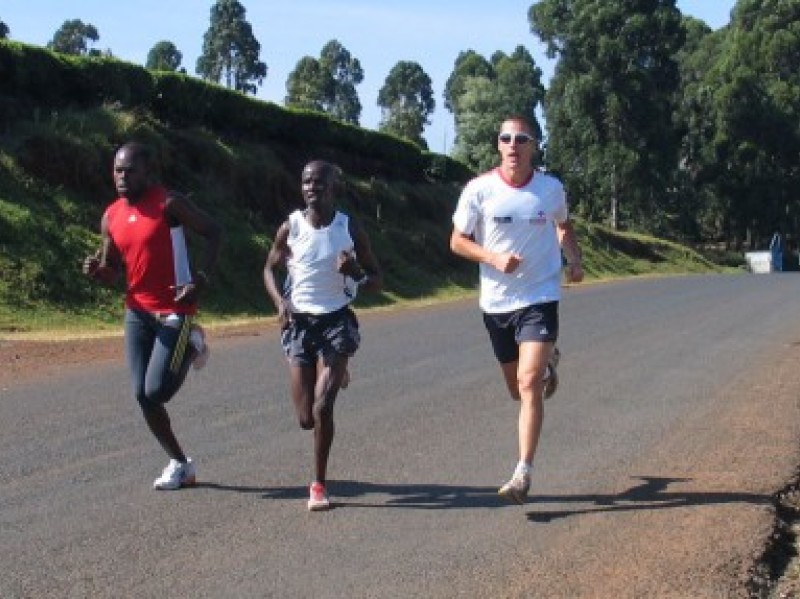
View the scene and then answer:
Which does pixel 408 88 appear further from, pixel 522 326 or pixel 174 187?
pixel 522 326

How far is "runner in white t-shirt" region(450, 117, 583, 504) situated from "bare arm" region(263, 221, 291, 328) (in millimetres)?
925

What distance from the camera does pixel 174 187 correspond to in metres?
29.4

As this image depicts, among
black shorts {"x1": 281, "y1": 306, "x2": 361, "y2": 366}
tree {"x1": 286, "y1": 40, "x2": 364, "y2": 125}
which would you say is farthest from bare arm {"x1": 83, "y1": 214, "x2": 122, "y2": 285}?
tree {"x1": 286, "y1": 40, "x2": 364, "y2": 125}

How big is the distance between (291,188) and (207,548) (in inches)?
1126

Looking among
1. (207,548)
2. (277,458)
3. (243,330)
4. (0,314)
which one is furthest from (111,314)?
(207,548)

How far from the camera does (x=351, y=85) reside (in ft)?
360

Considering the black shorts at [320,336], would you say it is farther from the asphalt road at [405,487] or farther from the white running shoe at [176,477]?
the white running shoe at [176,477]

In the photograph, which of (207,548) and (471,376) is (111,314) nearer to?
(471,376)

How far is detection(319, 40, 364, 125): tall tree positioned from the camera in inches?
4104

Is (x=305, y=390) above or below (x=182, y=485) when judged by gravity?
above

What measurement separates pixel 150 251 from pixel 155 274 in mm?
136

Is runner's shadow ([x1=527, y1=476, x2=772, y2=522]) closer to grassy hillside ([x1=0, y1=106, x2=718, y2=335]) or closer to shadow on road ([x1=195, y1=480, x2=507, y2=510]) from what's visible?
shadow on road ([x1=195, y1=480, x2=507, y2=510])

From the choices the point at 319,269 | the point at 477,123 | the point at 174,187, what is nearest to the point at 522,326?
the point at 319,269

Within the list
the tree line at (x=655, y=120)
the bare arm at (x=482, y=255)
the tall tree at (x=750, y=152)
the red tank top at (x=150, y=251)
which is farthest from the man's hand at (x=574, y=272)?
the tall tree at (x=750, y=152)
